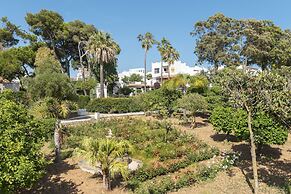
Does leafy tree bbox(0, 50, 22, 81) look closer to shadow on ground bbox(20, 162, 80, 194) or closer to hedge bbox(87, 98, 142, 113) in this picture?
hedge bbox(87, 98, 142, 113)

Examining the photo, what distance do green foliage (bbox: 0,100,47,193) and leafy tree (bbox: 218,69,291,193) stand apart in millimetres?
8834

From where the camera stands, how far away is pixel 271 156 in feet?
60.1

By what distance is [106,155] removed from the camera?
1290 centimetres

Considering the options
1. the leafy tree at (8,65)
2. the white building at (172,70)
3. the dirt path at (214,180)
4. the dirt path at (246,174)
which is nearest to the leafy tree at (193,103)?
the dirt path at (246,174)

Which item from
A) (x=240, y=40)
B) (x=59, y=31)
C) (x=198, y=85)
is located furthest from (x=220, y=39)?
(x=59, y=31)

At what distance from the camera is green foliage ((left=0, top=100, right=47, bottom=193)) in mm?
10469

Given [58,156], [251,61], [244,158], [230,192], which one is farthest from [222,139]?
[251,61]

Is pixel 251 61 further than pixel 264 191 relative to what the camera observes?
Yes

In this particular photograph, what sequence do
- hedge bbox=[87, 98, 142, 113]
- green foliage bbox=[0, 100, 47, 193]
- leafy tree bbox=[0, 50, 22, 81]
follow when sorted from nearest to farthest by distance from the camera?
green foliage bbox=[0, 100, 47, 193], hedge bbox=[87, 98, 142, 113], leafy tree bbox=[0, 50, 22, 81]

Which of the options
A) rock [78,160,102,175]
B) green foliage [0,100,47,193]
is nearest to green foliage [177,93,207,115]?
rock [78,160,102,175]

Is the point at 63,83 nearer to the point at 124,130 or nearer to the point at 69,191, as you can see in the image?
the point at 124,130

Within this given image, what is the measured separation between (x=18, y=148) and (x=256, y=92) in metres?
10.2

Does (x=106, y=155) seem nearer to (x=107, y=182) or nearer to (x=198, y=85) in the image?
(x=107, y=182)

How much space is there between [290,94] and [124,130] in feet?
44.7
